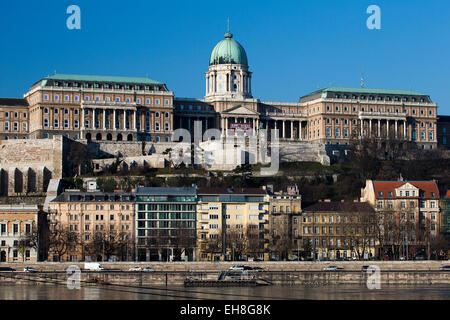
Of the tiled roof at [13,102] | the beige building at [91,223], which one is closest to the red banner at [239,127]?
the tiled roof at [13,102]

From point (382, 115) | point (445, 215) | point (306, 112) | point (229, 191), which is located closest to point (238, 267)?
point (229, 191)

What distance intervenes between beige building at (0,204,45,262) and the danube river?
1755 cm

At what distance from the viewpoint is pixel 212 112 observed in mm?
191375

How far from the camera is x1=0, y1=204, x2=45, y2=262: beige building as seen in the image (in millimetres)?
119062

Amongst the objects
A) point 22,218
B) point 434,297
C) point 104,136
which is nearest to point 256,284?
point 434,297

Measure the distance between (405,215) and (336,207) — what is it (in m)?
7.65

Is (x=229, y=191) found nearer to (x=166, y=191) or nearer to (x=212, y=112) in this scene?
(x=166, y=191)

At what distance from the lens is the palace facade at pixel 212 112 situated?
177 meters

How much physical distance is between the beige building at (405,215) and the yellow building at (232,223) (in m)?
12.7

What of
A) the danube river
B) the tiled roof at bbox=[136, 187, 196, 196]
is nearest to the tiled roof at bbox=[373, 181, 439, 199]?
the tiled roof at bbox=[136, 187, 196, 196]

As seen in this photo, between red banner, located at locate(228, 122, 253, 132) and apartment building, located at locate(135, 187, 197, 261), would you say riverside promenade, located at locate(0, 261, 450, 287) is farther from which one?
red banner, located at locate(228, 122, 253, 132)

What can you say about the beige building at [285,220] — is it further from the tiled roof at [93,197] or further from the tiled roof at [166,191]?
the tiled roof at [93,197]
